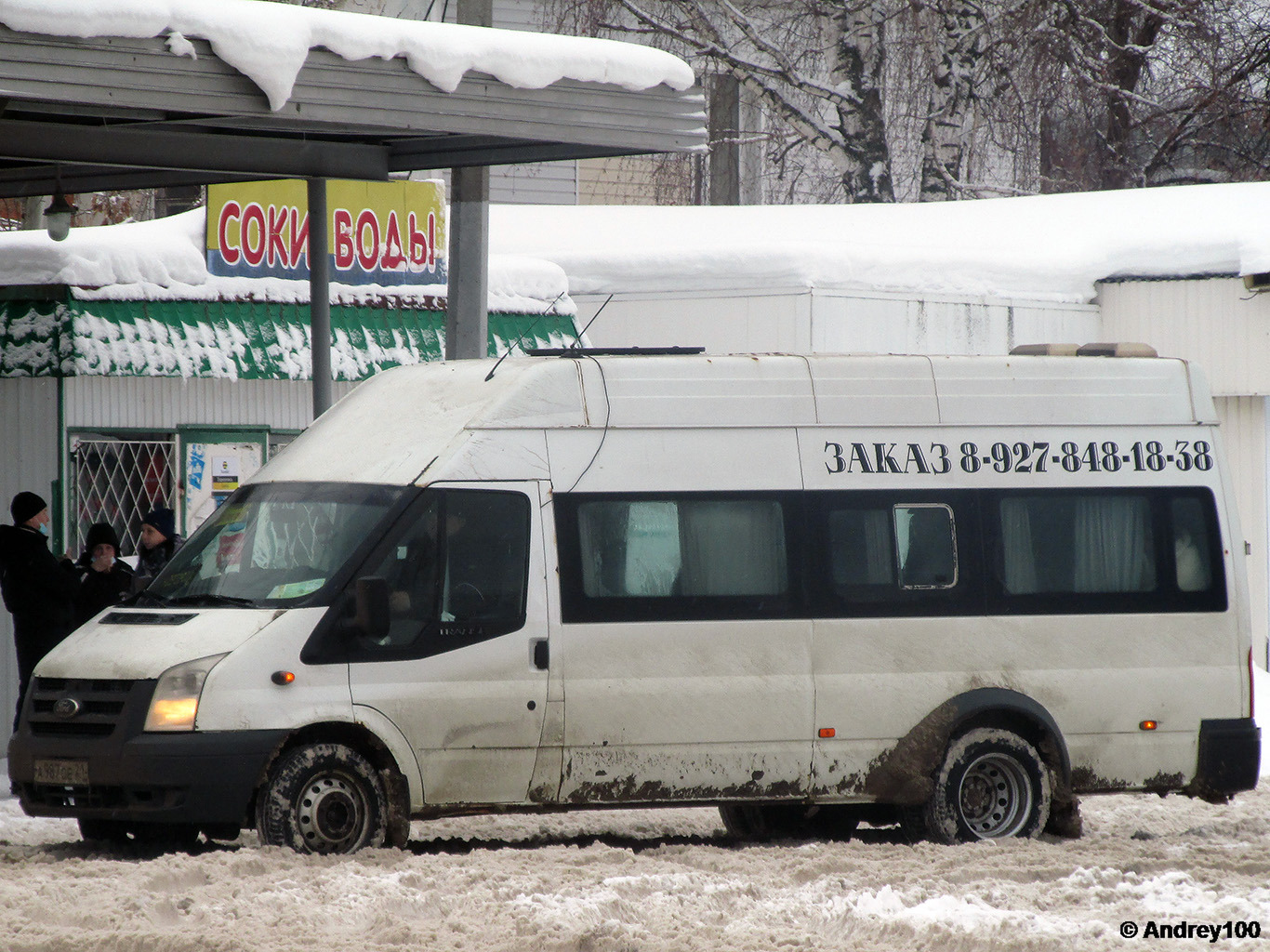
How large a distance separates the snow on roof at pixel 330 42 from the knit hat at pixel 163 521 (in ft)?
11.4

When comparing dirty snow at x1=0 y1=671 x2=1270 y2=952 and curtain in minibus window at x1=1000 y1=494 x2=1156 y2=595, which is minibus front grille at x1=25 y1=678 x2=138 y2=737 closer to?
dirty snow at x1=0 y1=671 x2=1270 y2=952

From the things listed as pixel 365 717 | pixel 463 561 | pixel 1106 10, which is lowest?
pixel 365 717

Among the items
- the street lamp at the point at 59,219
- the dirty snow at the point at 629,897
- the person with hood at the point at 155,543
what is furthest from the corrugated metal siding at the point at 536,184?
the dirty snow at the point at 629,897

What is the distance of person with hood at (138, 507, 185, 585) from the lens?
11859 millimetres

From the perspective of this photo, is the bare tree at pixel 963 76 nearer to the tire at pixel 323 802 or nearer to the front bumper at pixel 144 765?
the tire at pixel 323 802

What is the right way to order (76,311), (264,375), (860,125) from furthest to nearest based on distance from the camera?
(860,125) → (264,375) → (76,311)

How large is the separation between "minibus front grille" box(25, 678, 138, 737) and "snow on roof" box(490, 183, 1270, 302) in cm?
860

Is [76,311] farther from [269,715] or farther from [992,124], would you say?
[992,124]

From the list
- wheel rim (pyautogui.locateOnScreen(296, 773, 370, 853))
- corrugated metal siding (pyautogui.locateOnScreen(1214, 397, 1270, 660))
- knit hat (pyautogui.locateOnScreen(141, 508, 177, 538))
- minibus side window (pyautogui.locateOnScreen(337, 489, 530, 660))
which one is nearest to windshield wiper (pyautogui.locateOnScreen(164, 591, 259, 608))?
minibus side window (pyautogui.locateOnScreen(337, 489, 530, 660))

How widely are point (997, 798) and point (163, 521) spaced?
5.48 metres

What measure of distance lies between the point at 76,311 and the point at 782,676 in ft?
19.5

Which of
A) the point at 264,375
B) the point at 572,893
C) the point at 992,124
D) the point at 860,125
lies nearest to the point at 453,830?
the point at 572,893

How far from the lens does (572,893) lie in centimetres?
773

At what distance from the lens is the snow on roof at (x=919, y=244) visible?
1653 cm
